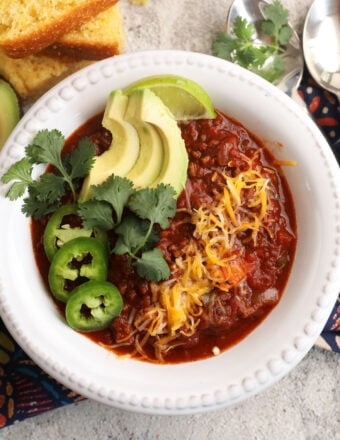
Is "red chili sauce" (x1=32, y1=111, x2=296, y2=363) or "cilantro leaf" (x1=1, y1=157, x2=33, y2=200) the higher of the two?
"cilantro leaf" (x1=1, y1=157, x2=33, y2=200)

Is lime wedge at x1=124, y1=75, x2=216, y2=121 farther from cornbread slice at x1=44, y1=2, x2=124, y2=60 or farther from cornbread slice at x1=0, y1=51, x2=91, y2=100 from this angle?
cornbread slice at x1=0, y1=51, x2=91, y2=100

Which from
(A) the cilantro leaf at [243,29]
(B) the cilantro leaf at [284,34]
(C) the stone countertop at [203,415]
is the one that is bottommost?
(C) the stone countertop at [203,415]

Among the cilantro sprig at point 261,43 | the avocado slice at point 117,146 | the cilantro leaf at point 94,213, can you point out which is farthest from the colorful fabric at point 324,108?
the cilantro leaf at point 94,213

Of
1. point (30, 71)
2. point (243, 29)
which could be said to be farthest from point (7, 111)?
point (243, 29)

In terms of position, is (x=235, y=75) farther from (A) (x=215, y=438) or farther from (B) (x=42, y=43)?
(A) (x=215, y=438)

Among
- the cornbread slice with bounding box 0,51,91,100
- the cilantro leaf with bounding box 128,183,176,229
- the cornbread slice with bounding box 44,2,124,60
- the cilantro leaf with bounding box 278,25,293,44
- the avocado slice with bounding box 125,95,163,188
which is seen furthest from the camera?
the cilantro leaf with bounding box 278,25,293,44

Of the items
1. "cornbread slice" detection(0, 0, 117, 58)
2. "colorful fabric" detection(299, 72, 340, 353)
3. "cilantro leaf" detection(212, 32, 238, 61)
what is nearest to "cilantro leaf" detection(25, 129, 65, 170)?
"cornbread slice" detection(0, 0, 117, 58)

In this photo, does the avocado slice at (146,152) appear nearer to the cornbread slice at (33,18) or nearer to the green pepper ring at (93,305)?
the green pepper ring at (93,305)
